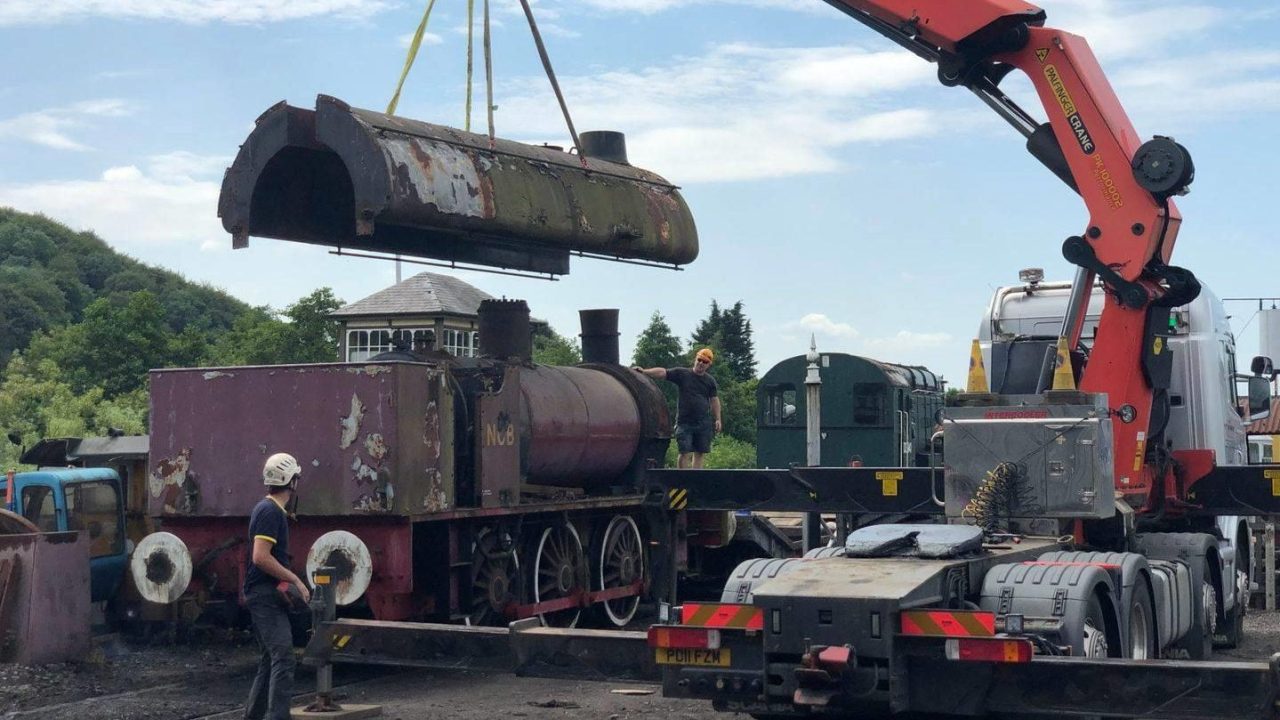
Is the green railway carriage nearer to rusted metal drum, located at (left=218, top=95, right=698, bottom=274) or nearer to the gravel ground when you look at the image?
rusted metal drum, located at (left=218, top=95, right=698, bottom=274)

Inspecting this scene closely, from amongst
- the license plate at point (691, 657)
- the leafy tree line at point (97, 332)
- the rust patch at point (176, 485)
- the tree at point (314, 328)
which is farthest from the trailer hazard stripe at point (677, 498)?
the tree at point (314, 328)

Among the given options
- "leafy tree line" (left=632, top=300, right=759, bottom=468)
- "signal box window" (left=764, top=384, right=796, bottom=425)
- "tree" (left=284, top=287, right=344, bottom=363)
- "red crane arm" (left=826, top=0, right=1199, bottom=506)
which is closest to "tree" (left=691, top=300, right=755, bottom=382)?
"leafy tree line" (left=632, top=300, right=759, bottom=468)

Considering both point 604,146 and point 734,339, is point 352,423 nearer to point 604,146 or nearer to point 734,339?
point 604,146

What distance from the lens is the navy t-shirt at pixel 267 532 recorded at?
358 inches

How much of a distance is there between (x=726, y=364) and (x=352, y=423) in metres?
46.4

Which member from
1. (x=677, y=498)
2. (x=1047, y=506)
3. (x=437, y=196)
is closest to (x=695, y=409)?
(x=677, y=498)

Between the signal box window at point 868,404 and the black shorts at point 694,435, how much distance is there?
29.5ft

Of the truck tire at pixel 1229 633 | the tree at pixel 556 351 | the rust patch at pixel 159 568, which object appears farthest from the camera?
the tree at pixel 556 351

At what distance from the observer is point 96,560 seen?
48.0ft

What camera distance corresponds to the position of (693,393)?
54.3ft

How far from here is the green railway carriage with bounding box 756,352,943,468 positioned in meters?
25.1

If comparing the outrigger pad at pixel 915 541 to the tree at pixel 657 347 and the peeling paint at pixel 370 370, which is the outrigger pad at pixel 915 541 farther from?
the tree at pixel 657 347

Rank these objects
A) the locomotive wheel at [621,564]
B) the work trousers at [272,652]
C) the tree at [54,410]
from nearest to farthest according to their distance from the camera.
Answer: the work trousers at [272,652]
the locomotive wheel at [621,564]
the tree at [54,410]

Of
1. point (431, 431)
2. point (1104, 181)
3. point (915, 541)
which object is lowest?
point (915, 541)
